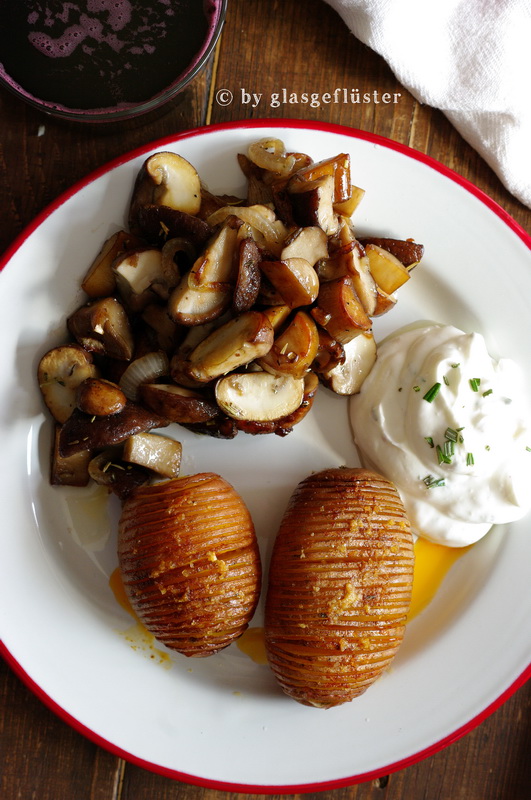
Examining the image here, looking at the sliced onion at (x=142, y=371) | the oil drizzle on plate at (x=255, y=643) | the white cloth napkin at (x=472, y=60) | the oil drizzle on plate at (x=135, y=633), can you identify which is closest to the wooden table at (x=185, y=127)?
the white cloth napkin at (x=472, y=60)

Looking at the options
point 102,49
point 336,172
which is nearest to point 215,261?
point 336,172

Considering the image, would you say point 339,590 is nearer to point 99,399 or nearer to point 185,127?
point 99,399

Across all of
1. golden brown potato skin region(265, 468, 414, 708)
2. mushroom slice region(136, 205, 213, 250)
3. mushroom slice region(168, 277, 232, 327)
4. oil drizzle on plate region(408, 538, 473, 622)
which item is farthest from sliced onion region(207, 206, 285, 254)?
oil drizzle on plate region(408, 538, 473, 622)

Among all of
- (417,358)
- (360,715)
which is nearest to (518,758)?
(360,715)

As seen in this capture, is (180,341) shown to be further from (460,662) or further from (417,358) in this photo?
(460,662)

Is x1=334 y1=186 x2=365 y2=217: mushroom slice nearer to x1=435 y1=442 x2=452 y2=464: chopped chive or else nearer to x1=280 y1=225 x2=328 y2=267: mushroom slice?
x1=280 y1=225 x2=328 y2=267: mushroom slice
